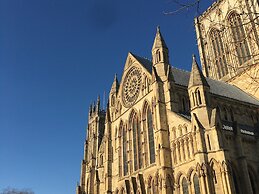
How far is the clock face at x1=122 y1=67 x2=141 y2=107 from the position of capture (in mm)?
36406

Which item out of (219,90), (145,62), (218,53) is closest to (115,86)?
(145,62)

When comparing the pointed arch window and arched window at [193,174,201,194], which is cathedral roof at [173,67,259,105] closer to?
the pointed arch window

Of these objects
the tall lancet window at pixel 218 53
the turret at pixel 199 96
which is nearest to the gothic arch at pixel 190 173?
the turret at pixel 199 96

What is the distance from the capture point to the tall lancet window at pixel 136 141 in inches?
1282

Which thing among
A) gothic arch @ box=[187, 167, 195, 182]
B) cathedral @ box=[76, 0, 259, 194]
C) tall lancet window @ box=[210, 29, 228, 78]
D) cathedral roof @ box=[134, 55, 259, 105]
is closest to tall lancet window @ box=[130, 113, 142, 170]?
cathedral @ box=[76, 0, 259, 194]

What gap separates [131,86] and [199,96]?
507 inches

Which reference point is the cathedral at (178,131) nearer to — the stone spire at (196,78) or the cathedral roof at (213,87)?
the stone spire at (196,78)

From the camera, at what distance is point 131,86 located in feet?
125

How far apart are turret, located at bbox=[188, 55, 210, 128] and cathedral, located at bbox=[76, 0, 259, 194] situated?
9 cm

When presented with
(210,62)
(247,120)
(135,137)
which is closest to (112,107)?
(135,137)

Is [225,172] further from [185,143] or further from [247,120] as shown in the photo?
[247,120]

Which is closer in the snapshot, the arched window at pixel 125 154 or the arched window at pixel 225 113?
the arched window at pixel 225 113

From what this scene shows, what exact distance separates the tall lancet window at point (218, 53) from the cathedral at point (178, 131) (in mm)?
4399

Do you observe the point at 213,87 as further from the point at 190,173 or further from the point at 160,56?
the point at 190,173
